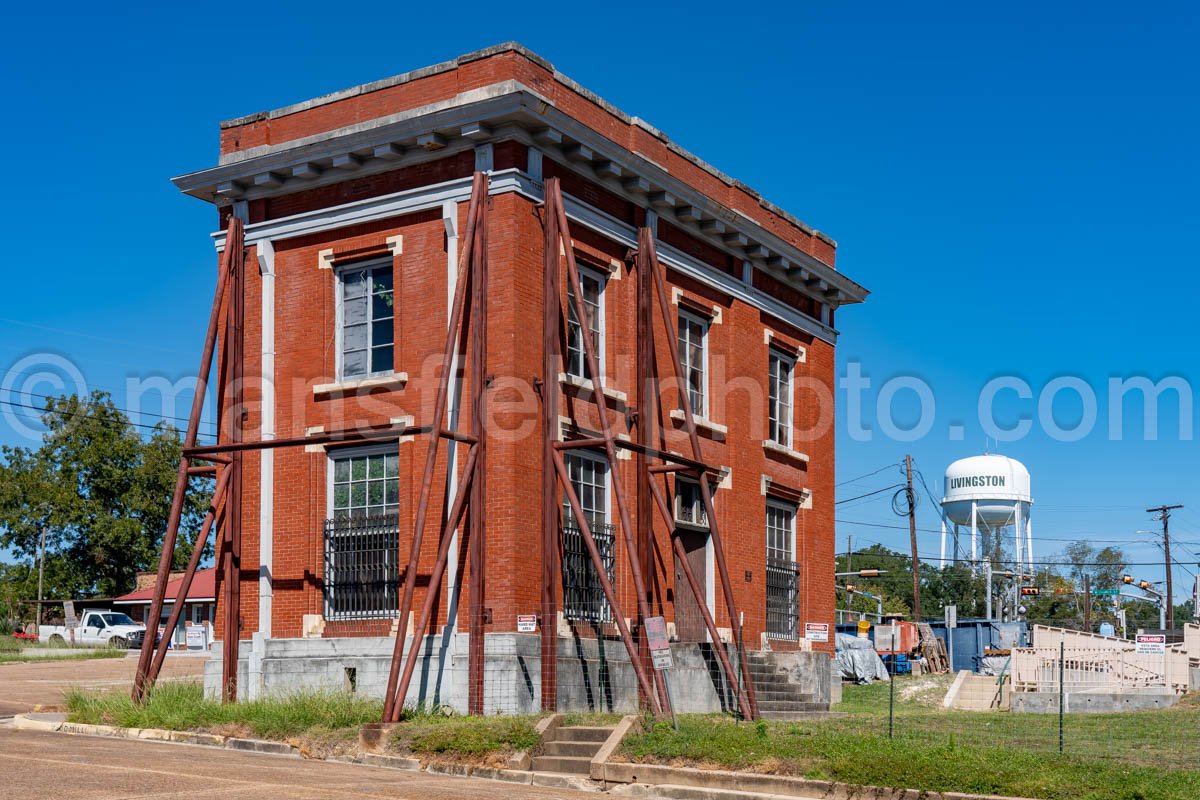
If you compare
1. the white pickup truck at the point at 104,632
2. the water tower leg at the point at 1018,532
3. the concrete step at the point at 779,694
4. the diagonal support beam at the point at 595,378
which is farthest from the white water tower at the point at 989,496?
the diagonal support beam at the point at 595,378

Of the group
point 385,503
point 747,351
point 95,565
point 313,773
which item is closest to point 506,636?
point 385,503

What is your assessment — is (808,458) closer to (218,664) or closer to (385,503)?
(385,503)

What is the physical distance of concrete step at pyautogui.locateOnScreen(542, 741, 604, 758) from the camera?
1752cm

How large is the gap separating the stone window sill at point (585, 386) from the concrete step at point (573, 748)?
556 centimetres

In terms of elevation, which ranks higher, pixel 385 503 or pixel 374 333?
pixel 374 333

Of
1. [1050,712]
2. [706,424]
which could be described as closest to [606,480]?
[706,424]

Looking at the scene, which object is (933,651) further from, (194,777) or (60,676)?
(194,777)

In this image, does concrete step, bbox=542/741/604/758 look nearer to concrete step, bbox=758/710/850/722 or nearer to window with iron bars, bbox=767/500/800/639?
concrete step, bbox=758/710/850/722

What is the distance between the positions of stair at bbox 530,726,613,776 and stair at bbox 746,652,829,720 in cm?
747

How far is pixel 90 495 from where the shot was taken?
67375mm

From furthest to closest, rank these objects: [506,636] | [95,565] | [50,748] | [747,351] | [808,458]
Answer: [95,565] → [808,458] → [747,351] → [506,636] → [50,748]

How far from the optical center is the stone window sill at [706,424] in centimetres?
2498

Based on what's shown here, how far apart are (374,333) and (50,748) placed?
8.17 metres

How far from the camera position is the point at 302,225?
75.7ft
